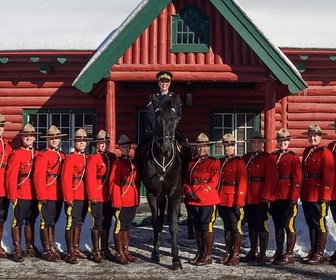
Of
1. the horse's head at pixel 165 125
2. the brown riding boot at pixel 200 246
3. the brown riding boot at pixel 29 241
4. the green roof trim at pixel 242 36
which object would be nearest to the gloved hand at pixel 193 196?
the brown riding boot at pixel 200 246

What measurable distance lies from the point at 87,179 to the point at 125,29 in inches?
160

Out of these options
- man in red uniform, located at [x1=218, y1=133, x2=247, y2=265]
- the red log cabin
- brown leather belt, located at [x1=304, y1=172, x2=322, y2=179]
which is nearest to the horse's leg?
man in red uniform, located at [x1=218, y1=133, x2=247, y2=265]

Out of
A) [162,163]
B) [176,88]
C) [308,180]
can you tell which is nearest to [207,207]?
[162,163]

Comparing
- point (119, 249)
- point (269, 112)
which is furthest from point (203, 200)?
point (269, 112)

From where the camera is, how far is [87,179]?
34.2 ft

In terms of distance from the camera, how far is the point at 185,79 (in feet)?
45.4

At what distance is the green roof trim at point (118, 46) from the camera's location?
43.8 ft

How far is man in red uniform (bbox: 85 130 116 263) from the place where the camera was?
34.2 feet

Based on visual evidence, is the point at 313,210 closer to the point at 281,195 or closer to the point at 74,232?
the point at 281,195

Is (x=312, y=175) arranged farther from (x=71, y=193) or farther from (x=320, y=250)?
(x=71, y=193)

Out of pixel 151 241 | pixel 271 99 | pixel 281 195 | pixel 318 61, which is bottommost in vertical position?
pixel 151 241

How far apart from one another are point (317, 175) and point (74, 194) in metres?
3.72

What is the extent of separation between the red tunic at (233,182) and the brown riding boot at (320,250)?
49.6 inches

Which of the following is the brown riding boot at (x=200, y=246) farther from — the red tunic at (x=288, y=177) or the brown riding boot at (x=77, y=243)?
the brown riding boot at (x=77, y=243)
